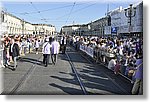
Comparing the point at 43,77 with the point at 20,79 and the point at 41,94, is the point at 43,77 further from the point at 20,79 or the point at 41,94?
the point at 41,94

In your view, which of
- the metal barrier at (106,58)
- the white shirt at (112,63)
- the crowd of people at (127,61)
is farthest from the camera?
the white shirt at (112,63)

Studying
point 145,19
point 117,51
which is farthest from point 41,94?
point 117,51

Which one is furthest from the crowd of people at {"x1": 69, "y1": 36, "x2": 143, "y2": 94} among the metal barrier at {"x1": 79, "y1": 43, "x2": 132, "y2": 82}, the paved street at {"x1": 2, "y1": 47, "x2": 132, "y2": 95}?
the paved street at {"x1": 2, "y1": 47, "x2": 132, "y2": 95}

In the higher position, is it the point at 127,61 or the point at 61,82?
the point at 127,61

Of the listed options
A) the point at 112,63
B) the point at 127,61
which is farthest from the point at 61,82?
the point at 112,63

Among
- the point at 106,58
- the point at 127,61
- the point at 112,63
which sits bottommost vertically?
the point at 112,63

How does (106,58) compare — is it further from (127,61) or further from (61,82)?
(61,82)

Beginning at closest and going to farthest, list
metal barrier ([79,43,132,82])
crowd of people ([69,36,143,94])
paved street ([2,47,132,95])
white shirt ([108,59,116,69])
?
crowd of people ([69,36,143,94])
paved street ([2,47,132,95])
metal barrier ([79,43,132,82])
white shirt ([108,59,116,69])

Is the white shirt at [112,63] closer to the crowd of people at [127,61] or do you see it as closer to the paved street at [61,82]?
the crowd of people at [127,61]

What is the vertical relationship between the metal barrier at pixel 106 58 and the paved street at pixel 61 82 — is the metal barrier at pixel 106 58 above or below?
above

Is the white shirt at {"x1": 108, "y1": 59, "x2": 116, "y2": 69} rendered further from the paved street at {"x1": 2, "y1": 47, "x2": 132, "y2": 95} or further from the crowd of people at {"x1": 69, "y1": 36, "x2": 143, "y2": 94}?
the paved street at {"x1": 2, "y1": 47, "x2": 132, "y2": 95}

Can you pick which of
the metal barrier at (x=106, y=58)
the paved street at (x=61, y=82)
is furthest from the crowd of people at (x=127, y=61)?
the paved street at (x=61, y=82)

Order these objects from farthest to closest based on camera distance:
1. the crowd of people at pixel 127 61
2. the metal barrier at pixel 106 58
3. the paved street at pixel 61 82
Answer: the metal barrier at pixel 106 58 → the paved street at pixel 61 82 → the crowd of people at pixel 127 61

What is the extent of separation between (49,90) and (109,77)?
3263mm
